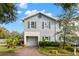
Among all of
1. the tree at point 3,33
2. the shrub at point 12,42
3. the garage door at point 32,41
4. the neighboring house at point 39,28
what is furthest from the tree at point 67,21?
the tree at point 3,33

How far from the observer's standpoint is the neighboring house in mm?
4691

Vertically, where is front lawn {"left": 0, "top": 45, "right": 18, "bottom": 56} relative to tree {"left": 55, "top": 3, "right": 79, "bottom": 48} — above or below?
below

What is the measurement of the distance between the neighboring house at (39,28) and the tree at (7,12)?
0.67 feet

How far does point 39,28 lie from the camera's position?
470 centimetres

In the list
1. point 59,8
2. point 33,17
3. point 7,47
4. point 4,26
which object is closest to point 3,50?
point 7,47

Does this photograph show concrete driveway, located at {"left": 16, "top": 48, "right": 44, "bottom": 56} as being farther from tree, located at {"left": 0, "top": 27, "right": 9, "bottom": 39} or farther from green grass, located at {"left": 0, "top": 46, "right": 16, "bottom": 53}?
tree, located at {"left": 0, "top": 27, "right": 9, "bottom": 39}

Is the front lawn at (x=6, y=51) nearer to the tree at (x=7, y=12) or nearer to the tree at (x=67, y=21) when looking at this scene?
the tree at (x=7, y=12)

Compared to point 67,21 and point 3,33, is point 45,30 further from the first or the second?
point 3,33

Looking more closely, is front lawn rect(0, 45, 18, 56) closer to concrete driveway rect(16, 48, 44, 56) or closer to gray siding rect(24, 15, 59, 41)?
concrete driveway rect(16, 48, 44, 56)

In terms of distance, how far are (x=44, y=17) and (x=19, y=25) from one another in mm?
409

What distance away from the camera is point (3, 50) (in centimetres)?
465

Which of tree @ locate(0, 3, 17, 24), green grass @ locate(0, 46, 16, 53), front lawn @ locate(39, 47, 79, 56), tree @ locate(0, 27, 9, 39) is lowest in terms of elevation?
front lawn @ locate(39, 47, 79, 56)

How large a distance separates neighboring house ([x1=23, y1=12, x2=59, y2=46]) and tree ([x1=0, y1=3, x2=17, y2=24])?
20 centimetres

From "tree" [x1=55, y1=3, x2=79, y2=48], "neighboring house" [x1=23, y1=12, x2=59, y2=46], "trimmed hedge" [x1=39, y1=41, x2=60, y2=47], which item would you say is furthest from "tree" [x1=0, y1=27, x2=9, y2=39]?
"tree" [x1=55, y1=3, x2=79, y2=48]
